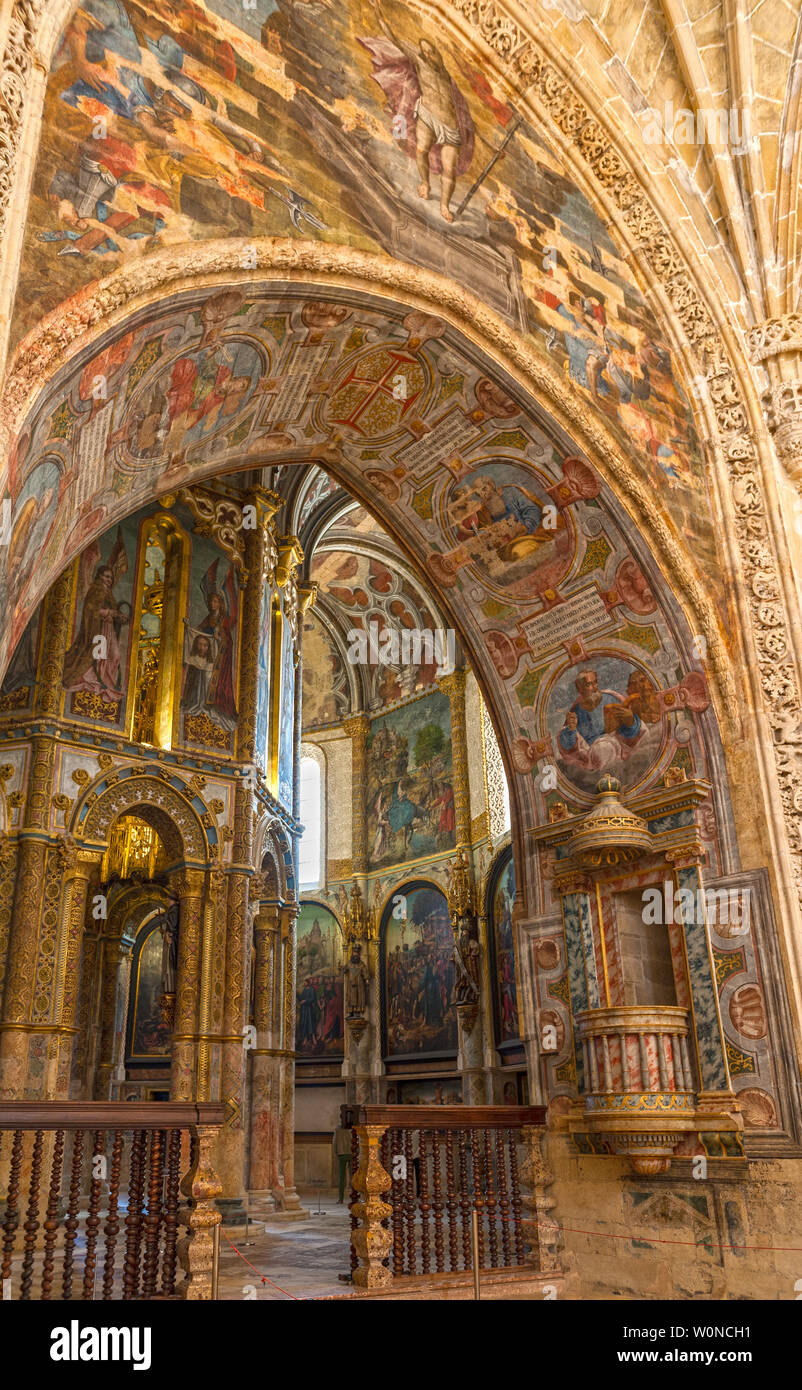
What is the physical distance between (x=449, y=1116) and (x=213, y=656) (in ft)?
27.4

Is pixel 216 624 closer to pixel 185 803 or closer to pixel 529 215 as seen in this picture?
pixel 185 803

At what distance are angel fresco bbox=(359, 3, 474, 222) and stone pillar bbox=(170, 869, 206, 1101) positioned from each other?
8503 mm

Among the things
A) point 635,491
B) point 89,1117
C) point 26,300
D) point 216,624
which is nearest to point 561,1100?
point 89,1117

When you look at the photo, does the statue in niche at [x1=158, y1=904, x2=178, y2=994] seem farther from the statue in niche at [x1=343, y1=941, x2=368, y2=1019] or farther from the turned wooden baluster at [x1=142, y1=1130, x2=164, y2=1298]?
the statue in niche at [x1=343, y1=941, x2=368, y2=1019]

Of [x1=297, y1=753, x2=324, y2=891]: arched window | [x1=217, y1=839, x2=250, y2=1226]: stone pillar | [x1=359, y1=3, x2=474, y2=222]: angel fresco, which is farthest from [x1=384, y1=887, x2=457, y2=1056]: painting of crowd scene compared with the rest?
[x1=359, y1=3, x2=474, y2=222]: angel fresco

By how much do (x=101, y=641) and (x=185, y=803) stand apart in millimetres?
2331

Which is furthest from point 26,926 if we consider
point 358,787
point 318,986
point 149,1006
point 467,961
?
point 358,787

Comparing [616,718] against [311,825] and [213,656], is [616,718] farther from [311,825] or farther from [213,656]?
[311,825]

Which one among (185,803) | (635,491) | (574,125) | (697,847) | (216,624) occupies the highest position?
(574,125)

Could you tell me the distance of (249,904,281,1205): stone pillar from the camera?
555 inches

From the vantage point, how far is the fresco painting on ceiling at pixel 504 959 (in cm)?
1867

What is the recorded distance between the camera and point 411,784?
2281 centimetres

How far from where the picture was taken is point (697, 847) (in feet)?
28.4

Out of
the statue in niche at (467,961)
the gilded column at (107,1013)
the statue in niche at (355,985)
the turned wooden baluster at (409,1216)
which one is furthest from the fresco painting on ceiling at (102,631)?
the statue in niche at (355,985)
